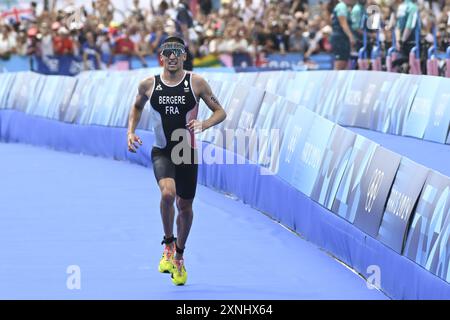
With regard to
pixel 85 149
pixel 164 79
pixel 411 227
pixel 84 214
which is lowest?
pixel 85 149

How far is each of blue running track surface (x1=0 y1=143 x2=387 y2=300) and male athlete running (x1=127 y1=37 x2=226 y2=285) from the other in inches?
19.3

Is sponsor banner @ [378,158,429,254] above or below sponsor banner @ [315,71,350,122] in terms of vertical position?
above

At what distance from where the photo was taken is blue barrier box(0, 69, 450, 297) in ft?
34.6

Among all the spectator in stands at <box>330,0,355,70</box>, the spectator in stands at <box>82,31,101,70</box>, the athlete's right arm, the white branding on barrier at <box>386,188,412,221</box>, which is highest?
the athlete's right arm

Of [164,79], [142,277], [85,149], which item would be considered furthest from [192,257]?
[85,149]

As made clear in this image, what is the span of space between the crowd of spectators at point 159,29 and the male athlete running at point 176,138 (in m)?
21.2

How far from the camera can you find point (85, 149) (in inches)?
968

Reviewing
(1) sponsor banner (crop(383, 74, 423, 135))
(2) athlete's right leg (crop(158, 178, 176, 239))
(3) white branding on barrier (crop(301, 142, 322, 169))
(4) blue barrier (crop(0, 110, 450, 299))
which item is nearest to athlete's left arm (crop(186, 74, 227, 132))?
Answer: (2) athlete's right leg (crop(158, 178, 176, 239))

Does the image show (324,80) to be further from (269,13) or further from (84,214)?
(269,13)

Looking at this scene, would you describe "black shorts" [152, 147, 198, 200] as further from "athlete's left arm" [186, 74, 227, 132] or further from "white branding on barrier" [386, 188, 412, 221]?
"white branding on barrier" [386, 188, 412, 221]

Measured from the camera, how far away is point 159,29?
35.2m

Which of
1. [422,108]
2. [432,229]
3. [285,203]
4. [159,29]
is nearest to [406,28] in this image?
[422,108]

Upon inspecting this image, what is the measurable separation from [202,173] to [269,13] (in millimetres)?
15754

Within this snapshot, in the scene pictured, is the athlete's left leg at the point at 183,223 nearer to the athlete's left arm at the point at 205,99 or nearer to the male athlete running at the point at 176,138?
the male athlete running at the point at 176,138
